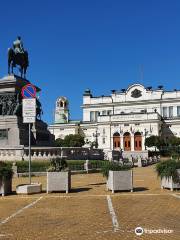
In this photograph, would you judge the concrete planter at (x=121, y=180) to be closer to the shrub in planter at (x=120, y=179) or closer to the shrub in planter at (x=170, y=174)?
the shrub in planter at (x=120, y=179)

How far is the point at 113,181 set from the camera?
16312 millimetres

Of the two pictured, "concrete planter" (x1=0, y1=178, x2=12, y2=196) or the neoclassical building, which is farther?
the neoclassical building

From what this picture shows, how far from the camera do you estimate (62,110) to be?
145 metres

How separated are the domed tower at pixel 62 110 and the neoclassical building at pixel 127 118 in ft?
5.85

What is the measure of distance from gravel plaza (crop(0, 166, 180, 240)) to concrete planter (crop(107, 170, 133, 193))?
454 millimetres

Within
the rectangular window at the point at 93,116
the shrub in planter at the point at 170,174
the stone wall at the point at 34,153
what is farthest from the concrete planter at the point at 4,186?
the rectangular window at the point at 93,116

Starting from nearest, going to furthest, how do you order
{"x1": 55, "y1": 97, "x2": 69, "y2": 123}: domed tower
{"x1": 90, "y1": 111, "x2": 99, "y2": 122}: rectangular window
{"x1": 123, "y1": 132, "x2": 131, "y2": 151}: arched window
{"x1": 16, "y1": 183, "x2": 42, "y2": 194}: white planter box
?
{"x1": 16, "y1": 183, "x2": 42, "y2": 194}: white planter box, {"x1": 123, "y1": 132, "x2": 131, "y2": 151}: arched window, {"x1": 90, "y1": 111, "x2": 99, "y2": 122}: rectangular window, {"x1": 55, "y1": 97, "x2": 69, "y2": 123}: domed tower

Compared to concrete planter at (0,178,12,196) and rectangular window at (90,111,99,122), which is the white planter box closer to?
concrete planter at (0,178,12,196)

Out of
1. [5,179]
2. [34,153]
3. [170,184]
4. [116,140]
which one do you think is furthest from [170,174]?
[116,140]

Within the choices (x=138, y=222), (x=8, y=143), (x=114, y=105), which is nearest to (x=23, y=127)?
(x=8, y=143)

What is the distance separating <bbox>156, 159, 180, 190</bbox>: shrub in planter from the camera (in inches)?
655

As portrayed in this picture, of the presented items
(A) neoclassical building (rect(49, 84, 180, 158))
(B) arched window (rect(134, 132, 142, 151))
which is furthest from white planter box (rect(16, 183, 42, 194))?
(B) arched window (rect(134, 132, 142, 151))

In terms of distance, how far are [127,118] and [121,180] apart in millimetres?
94067

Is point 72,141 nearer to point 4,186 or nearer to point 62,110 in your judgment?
point 62,110
